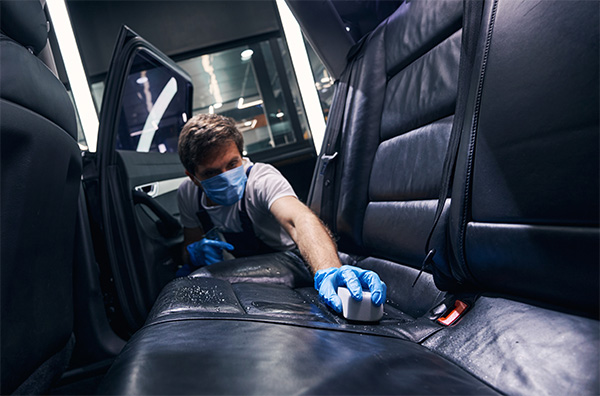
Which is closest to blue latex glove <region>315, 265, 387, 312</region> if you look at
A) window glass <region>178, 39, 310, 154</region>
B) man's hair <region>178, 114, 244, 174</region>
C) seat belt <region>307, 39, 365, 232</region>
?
seat belt <region>307, 39, 365, 232</region>

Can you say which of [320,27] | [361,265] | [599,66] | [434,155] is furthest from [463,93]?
[320,27]

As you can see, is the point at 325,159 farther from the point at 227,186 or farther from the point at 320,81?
the point at 320,81

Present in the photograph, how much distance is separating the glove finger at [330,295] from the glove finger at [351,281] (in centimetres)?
3

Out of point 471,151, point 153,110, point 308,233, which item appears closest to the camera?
point 471,151

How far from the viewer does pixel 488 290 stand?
78 centimetres

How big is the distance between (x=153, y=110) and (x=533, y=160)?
2.17 metres

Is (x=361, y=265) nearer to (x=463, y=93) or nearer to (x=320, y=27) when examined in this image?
(x=463, y=93)

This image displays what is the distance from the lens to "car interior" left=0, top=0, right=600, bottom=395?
0.54 m

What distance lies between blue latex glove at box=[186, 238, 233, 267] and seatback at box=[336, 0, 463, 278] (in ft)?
1.88

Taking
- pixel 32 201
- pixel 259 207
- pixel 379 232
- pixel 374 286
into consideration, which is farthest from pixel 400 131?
pixel 32 201

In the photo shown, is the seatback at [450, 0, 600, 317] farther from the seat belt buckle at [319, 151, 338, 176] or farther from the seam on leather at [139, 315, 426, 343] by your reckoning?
the seat belt buckle at [319, 151, 338, 176]

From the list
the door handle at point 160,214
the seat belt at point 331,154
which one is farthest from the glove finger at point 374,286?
the door handle at point 160,214

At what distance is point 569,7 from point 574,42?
0.06 m

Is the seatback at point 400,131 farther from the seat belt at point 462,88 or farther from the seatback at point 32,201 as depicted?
the seatback at point 32,201
